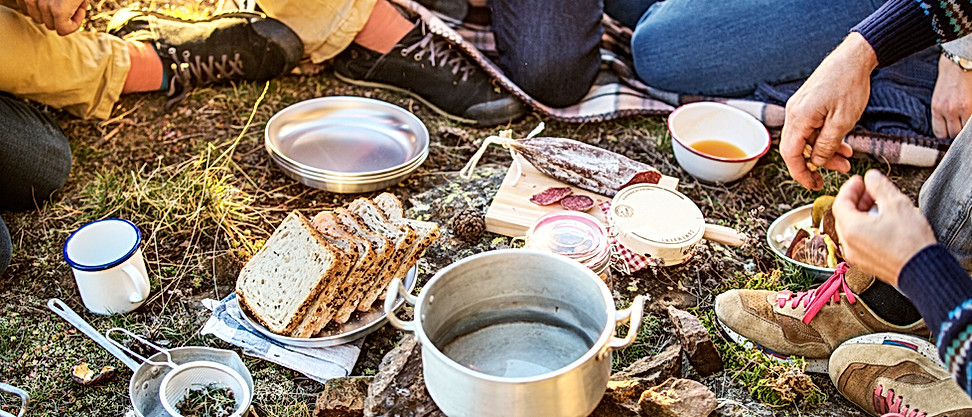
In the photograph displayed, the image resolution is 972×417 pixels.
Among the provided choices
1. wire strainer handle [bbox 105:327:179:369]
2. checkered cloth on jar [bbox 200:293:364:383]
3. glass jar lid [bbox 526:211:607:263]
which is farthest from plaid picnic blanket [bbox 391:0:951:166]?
wire strainer handle [bbox 105:327:179:369]

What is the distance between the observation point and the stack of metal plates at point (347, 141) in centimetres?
286

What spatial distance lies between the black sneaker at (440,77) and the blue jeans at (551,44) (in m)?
0.13

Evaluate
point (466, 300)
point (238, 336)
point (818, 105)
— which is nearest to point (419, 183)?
point (238, 336)

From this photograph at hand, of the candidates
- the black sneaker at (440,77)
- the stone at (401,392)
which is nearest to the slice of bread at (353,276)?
the stone at (401,392)

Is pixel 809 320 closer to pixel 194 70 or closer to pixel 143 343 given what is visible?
pixel 143 343

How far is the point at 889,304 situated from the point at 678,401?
74cm

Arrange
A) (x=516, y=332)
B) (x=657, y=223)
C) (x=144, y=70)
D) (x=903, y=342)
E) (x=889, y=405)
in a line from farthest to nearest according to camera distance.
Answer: (x=144, y=70) → (x=657, y=223) → (x=903, y=342) → (x=889, y=405) → (x=516, y=332)

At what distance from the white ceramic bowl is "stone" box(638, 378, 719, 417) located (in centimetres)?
116

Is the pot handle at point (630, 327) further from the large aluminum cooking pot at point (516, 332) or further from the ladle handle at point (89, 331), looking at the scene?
the ladle handle at point (89, 331)

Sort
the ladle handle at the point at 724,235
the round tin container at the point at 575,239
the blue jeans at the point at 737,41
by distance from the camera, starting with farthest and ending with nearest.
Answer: the blue jeans at the point at 737,41 → the ladle handle at the point at 724,235 → the round tin container at the point at 575,239

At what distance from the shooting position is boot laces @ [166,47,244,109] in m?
3.30

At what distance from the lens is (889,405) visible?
2.05 meters

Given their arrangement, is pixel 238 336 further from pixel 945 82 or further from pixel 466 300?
pixel 945 82

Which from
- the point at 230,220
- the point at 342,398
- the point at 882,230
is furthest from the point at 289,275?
the point at 882,230
